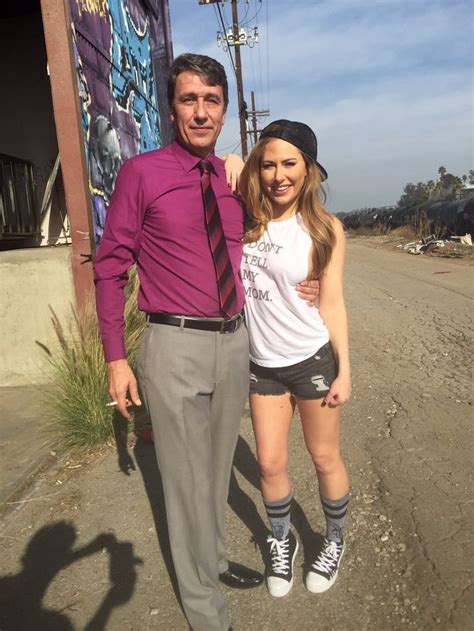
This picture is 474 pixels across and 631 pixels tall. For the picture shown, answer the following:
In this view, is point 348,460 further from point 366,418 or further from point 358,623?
point 358,623

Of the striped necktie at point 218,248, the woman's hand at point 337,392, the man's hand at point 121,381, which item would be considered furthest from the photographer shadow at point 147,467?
the striped necktie at point 218,248

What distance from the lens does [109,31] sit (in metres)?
6.93

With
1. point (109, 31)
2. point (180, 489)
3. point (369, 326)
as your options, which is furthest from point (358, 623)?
point (109, 31)

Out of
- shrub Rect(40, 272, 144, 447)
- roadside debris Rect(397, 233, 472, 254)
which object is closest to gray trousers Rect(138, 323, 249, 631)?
shrub Rect(40, 272, 144, 447)

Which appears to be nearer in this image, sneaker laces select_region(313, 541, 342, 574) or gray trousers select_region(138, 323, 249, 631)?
gray trousers select_region(138, 323, 249, 631)

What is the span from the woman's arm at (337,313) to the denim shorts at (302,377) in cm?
3

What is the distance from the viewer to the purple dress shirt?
6.82ft

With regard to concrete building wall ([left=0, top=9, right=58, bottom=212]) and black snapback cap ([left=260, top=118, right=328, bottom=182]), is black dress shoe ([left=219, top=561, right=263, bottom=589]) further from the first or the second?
concrete building wall ([left=0, top=9, right=58, bottom=212])

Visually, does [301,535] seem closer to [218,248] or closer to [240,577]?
[240,577]

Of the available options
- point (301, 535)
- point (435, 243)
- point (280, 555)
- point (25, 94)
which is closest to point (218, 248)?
point (280, 555)

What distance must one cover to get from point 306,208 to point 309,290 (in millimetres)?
349

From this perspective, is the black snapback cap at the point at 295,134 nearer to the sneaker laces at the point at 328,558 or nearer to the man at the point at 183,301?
the man at the point at 183,301

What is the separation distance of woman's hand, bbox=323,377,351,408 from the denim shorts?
0.9 inches

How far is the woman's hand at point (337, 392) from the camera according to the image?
7.84 ft
